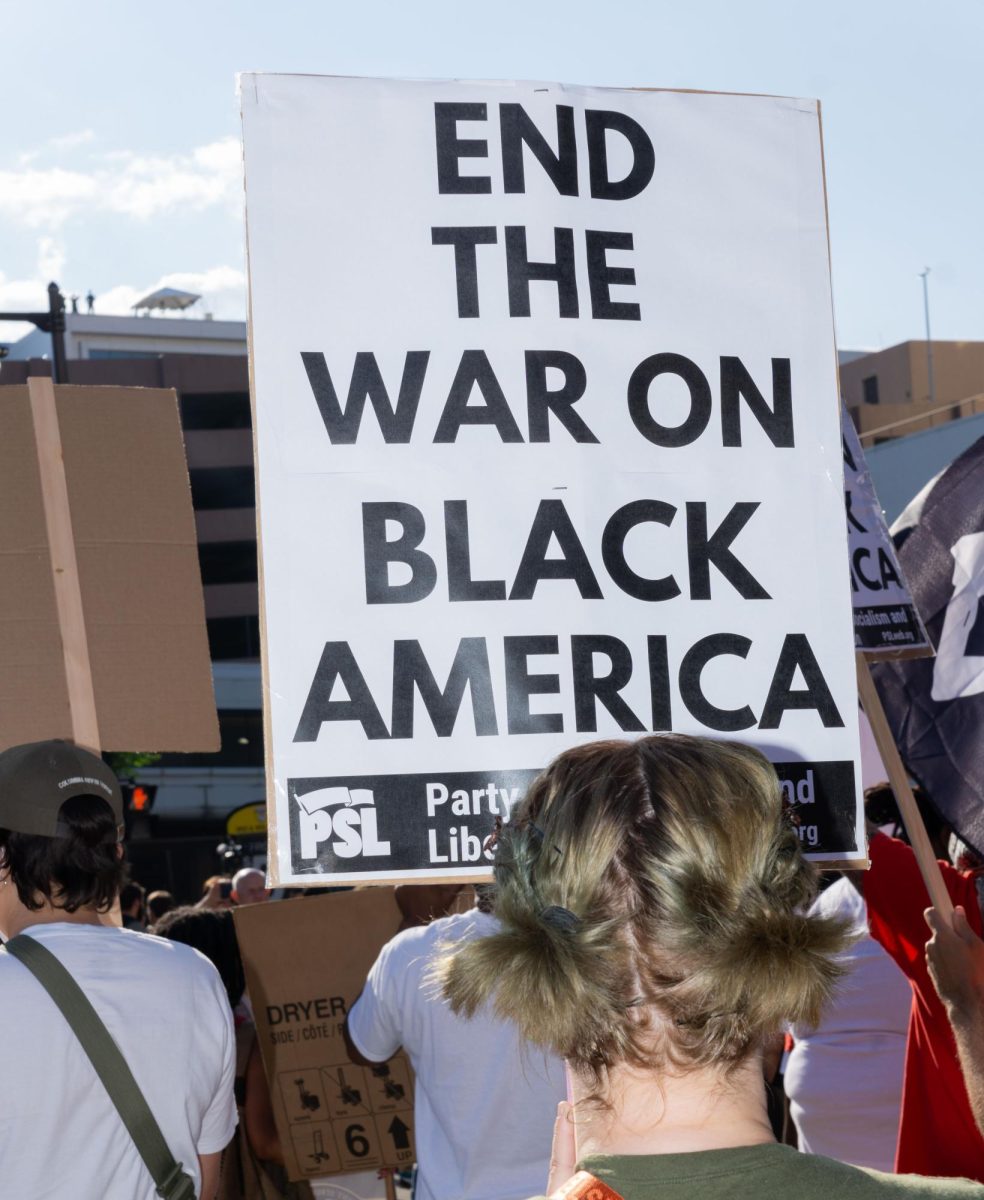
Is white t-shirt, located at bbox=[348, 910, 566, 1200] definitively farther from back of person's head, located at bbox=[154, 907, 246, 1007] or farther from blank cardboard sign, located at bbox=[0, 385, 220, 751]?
back of person's head, located at bbox=[154, 907, 246, 1007]

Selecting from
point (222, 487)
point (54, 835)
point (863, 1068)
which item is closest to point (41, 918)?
point (54, 835)

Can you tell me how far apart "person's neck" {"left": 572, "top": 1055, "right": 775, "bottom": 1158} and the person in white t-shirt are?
144 cm

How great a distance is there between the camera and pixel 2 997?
2529mm

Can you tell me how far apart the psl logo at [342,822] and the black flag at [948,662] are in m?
1.41

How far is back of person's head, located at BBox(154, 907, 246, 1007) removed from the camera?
4734 millimetres

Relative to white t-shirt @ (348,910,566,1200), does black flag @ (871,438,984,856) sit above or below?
above

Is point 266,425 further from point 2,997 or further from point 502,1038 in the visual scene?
point 502,1038

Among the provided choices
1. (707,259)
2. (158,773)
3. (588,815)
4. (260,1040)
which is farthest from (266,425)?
(158,773)

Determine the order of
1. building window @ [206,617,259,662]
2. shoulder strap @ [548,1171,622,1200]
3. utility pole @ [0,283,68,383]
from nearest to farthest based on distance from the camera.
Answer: shoulder strap @ [548,1171,622,1200]
utility pole @ [0,283,68,383]
building window @ [206,617,259,662]

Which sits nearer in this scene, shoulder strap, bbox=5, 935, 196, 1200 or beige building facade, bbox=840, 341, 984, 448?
shoulder strap, bbox=5, 935, 196, 1200

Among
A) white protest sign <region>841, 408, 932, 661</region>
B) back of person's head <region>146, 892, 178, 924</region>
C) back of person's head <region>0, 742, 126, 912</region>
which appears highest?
white protest sign <region>841, 408, 932, 661</region>

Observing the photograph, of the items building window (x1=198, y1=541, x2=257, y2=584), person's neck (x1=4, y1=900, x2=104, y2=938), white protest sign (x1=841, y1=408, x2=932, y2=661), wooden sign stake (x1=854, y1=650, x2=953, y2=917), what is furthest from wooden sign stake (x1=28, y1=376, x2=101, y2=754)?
building window (x1=198, y1=541, x2=257, y2=584)

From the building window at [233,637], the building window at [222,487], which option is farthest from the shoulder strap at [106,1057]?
the building window at [222,487]

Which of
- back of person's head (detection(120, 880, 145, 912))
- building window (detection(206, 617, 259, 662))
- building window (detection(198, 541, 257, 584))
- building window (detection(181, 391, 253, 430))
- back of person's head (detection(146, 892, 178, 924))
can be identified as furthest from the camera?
building window (detection(181, 391, 253, 430))
